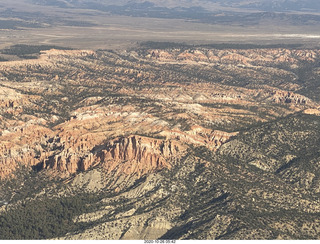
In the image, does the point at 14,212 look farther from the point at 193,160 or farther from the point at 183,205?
the point at 193,160

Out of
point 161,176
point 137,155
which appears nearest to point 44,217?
point 161,176

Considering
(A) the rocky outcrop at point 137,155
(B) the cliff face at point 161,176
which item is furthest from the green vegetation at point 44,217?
(A) the rocky outcrop at point 137,155

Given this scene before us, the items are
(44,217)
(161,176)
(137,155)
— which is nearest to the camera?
(44,217)

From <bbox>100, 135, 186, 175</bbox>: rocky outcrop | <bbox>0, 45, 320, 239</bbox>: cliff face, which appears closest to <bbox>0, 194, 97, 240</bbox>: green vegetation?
<bbox>0, 45, 320, 239</bbox>: cliff face

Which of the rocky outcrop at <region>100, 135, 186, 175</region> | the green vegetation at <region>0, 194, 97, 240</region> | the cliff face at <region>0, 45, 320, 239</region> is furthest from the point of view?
the rocky outcrop at <region>100, 135, 186, 175</region>

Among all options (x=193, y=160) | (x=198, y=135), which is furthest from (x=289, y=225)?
(x=198, y=135)

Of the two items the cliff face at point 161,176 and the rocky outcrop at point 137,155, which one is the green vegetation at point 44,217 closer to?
the cliff face at point 161,176

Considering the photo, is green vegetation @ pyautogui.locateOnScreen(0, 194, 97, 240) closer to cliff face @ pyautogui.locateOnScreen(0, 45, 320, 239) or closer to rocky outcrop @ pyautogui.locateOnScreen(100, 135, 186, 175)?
cliff face @ pyautogui.locateOnScreen(0, 45, 320, 239)

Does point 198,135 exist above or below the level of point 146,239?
above

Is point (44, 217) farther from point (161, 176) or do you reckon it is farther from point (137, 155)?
point (137, 155)

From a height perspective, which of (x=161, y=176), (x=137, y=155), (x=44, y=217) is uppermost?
(x=137, y=155)

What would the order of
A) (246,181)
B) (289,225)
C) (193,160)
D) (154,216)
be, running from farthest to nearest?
1. (193,160)
2. (246,181)
3. (154,216)
4. (289,225)
